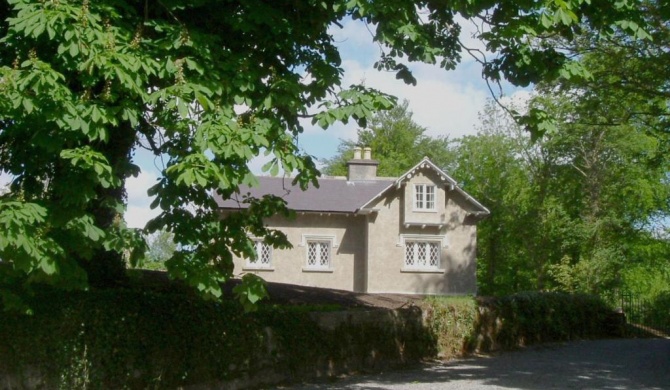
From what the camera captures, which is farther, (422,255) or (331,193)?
(331,193)

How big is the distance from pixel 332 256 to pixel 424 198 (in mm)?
4935

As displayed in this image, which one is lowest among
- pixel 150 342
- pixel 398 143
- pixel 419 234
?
pixel 150 342

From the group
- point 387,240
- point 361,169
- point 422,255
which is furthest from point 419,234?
point 361,169

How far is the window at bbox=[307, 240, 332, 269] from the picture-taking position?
3981cm

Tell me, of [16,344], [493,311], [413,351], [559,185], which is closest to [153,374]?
[16,344]

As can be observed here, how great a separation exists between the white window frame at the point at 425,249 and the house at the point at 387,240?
45 millimetres

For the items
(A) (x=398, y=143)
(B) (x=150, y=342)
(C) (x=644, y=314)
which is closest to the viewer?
(B) (x=150, y=342)

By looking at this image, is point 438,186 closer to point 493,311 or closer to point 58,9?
point 493,311

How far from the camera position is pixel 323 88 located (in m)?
11.9

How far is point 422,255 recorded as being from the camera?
40406mm

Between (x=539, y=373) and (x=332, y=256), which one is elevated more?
(x=332, y=256)

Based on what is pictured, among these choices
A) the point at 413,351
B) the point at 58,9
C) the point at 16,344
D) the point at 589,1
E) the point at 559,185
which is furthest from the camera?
the point at 559,185

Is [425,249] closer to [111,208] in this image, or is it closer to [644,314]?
[644,314]

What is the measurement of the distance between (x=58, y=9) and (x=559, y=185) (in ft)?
145
